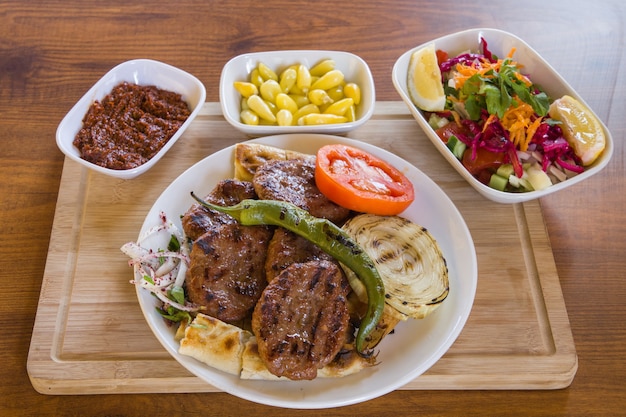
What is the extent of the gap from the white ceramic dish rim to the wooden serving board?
0.70ft

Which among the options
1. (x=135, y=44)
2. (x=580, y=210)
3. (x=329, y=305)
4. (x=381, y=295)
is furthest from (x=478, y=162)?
(x=135, y=44)

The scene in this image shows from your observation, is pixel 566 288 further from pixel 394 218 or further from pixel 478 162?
pixel 394 218

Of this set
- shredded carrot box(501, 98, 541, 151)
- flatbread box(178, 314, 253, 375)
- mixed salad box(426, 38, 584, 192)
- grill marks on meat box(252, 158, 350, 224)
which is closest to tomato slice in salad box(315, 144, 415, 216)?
grill marks on meat box(252, 158, 350, 224)

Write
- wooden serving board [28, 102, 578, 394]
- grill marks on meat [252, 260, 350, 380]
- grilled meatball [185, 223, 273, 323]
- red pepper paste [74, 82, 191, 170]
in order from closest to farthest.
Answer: grill marks on meat [252, 260, 350, 380]
grilled meatball [185, 223, 273, 323]
wooden serving board [28, 102, 578, 394]
red pepper paste [74, 82, 191, 170]

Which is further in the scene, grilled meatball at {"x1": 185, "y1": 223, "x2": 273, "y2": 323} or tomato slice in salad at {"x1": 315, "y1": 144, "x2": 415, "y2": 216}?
tomato slice in salad at {"x1": 315, "y1": 144, "x2": 415, "y2": 216}

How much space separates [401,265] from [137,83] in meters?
2.22

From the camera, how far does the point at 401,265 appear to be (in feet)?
9.59

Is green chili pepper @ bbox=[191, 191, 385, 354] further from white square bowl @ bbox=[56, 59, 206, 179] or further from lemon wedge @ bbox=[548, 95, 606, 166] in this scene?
lemon wedge @ bbox=[548, 95, 606, 166]

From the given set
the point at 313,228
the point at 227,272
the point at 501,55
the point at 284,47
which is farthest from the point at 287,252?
the point at 501,55

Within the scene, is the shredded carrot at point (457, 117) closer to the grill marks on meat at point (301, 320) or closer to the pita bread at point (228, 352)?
the grill marks on meat at point (301, 320)

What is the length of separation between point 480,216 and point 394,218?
2.43 feet

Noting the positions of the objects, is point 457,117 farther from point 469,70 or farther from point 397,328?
point 397,328

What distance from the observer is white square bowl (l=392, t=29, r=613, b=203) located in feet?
11.0

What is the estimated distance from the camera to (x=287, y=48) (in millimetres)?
4484
